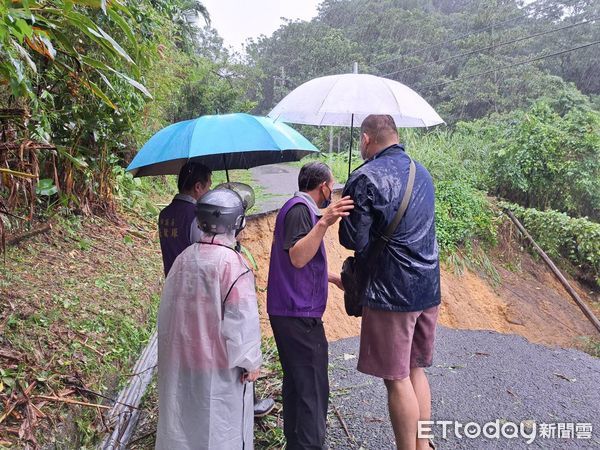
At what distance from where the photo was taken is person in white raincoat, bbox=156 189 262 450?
2.03 m

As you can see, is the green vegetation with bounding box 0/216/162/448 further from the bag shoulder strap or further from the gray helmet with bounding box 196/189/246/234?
the bag shoulder strap

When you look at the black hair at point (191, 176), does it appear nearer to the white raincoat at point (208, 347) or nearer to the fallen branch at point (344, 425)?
the white raincoat at point (208, 347)

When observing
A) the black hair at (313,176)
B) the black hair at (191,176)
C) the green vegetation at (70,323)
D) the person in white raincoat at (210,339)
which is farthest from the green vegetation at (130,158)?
the black hair at (313,176)

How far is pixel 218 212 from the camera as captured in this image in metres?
2.07

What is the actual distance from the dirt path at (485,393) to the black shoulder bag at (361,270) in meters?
1.09

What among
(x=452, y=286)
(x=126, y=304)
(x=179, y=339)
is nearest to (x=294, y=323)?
(x=179, y=339)

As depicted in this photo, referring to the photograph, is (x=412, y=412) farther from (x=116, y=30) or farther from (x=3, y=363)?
(x=116, y=30)

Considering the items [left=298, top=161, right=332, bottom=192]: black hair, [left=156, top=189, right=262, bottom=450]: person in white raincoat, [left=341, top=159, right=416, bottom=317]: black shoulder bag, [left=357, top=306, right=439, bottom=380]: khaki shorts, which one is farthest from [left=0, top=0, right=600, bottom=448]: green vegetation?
[left=341, top=159, right=416, bottom=317]: black shoulder bag

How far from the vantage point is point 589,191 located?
1057cm

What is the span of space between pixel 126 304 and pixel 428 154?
11.2m

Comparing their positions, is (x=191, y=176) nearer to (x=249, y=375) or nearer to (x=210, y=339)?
(x=210, y=339)

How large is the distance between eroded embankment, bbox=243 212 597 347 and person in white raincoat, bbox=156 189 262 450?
528cm

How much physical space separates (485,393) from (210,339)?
264cm

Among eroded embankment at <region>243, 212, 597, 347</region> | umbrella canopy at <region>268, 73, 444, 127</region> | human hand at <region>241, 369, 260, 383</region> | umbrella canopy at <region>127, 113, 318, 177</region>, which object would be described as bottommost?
eroded embankment at <region>243, 212, 597, 347</region>
